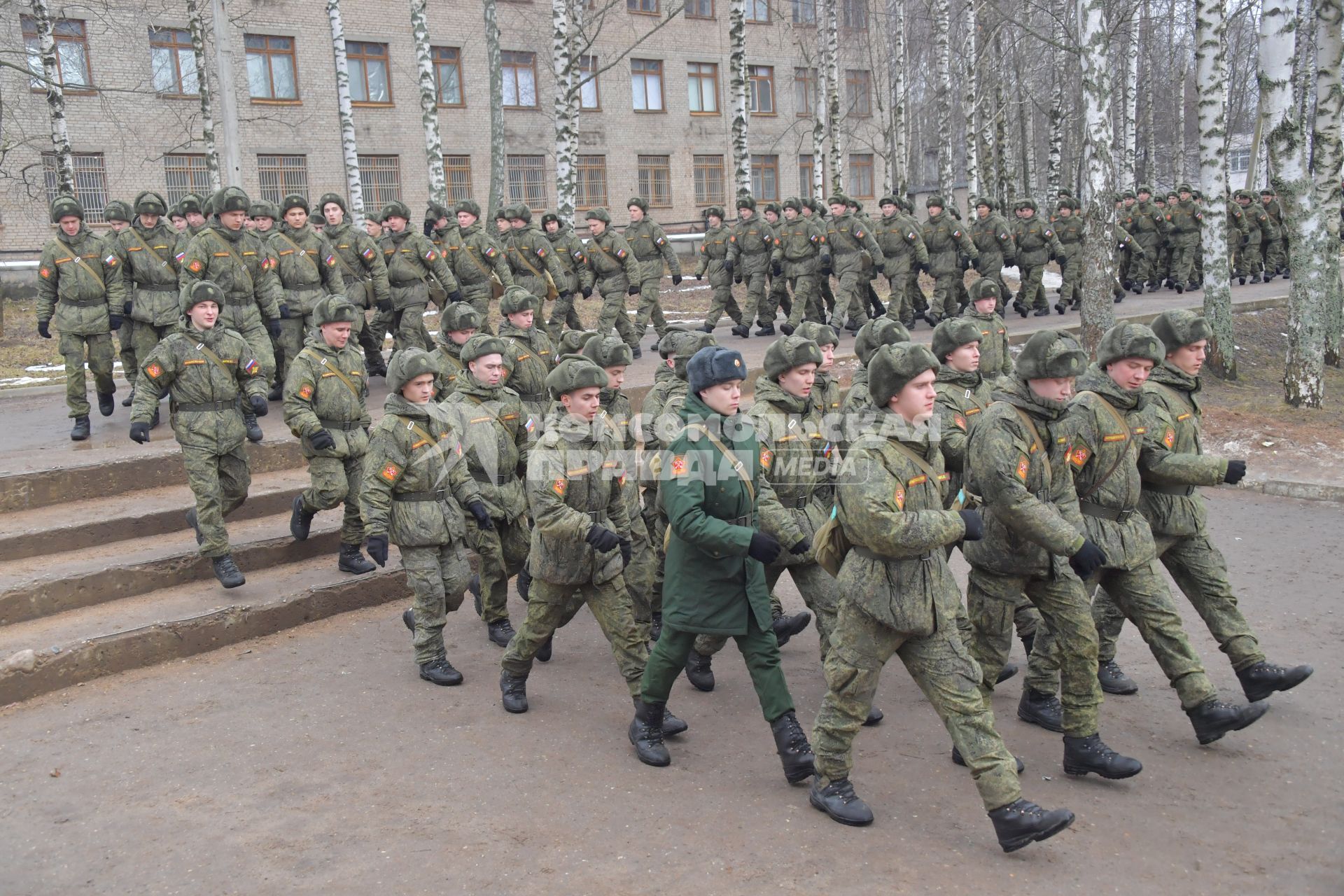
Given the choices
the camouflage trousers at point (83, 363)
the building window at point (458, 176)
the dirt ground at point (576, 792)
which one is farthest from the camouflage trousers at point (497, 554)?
the building window at point (458, 176)

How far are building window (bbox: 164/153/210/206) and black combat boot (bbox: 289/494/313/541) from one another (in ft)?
81.9

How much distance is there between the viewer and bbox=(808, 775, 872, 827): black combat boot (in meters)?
4.87

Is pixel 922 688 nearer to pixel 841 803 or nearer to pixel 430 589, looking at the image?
pixel 841 803

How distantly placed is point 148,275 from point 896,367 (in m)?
9.14

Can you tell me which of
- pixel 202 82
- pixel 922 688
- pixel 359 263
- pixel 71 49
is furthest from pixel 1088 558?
pixel 71 49

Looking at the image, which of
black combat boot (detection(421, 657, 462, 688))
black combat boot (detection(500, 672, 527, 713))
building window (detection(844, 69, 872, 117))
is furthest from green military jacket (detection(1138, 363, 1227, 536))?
building window (detection(844, 69, 872, 117))

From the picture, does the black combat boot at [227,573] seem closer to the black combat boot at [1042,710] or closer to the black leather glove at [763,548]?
the black leather glove at [763,548]

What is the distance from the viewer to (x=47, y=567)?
7.77 m

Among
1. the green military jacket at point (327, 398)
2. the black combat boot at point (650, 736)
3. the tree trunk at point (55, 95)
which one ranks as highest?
the tree trunk at point (55, 95)

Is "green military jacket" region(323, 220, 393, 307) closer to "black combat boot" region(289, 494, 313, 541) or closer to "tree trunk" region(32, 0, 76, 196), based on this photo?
"black combat boot" region(289, 494, 313, 541)

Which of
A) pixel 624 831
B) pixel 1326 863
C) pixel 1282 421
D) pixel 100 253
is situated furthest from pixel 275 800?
pixel 1282 421

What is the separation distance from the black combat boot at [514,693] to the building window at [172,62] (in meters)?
28.0

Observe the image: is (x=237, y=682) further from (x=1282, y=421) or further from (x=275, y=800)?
(x=1282, y=421)

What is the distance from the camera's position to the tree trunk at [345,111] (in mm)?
21328
